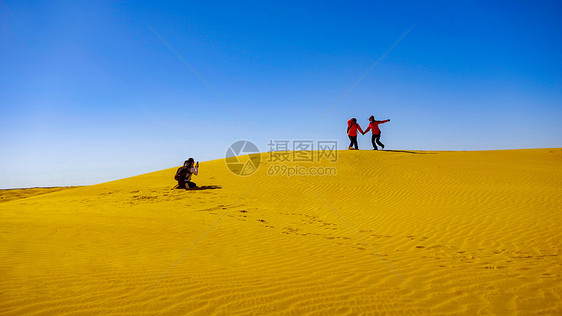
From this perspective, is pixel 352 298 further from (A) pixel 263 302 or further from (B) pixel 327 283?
(A) pixel 263 302

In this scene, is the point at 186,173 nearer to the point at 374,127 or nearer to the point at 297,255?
the point at 297,255

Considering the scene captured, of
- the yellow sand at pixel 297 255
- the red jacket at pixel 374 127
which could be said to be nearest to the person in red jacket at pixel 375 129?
the red jacket at pixel 374 127

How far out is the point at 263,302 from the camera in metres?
3.05

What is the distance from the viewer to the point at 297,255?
204 inches

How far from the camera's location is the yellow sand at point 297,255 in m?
3.06

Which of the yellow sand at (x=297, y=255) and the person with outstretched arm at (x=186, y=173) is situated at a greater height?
the person with outstretched arm at (x=186, y=173)

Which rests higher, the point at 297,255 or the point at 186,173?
the point at 186,173

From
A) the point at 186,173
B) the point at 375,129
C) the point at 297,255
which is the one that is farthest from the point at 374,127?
the point at 297,255

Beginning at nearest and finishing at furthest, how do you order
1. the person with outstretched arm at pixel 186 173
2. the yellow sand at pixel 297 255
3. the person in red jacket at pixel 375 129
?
the yellow sand at pixel 297 255
the person with outstretched arm at pixel 186 173
the person in red jacket at pixel 375 129

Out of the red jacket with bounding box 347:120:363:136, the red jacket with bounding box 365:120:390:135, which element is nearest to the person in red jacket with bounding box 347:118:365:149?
the red jacket with bounding box 347:120:363:136

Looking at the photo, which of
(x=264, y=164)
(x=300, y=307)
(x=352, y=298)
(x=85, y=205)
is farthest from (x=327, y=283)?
(x=264, y=164)

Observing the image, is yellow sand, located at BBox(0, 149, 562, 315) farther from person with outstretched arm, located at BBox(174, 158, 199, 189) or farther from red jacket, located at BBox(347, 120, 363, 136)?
red jacket, located at BBox(347, 120, 363, 136)

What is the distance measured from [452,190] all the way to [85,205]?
48.8ft

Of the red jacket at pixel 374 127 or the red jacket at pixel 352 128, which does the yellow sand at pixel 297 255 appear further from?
the red jacket at pixel 352 128
